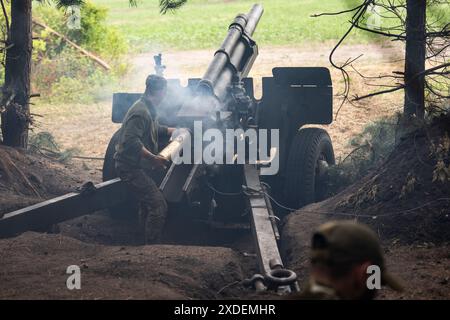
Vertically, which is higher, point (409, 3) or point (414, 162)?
point (409, 3)

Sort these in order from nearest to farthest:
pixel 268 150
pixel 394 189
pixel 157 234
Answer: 1. pixel 394 189
2. pixel 157 234
3. pixel 268 150

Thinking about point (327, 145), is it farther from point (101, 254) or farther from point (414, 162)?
point (101, 254)

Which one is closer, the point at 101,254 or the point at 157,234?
the point at 101,254

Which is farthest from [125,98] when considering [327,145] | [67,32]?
[67,32]

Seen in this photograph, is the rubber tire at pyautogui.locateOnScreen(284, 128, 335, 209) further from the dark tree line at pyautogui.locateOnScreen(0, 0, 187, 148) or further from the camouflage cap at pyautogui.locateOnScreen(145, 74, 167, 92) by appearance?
the dark tree line at pyautogui.locateOnScreen(0, 0, 187, 148)

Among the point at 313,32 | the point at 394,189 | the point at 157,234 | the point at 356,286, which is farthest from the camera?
the point at 313,32

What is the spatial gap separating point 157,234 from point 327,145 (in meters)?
2.89

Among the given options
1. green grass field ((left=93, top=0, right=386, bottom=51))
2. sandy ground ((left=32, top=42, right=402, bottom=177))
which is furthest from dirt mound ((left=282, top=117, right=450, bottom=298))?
green grass field ((left=93, top=0, right=386, bottom=51))

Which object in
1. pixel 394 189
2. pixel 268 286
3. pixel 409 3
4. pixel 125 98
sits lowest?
pixel 268 286

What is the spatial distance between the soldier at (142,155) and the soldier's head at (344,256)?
482 cm

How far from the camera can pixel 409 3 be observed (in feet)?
26.9

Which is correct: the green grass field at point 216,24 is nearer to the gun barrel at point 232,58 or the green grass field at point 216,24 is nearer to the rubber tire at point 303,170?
the gun barrel at point 232,58

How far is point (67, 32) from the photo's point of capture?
18.4m

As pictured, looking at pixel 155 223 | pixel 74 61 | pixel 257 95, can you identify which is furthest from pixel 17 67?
pixel 74 61
